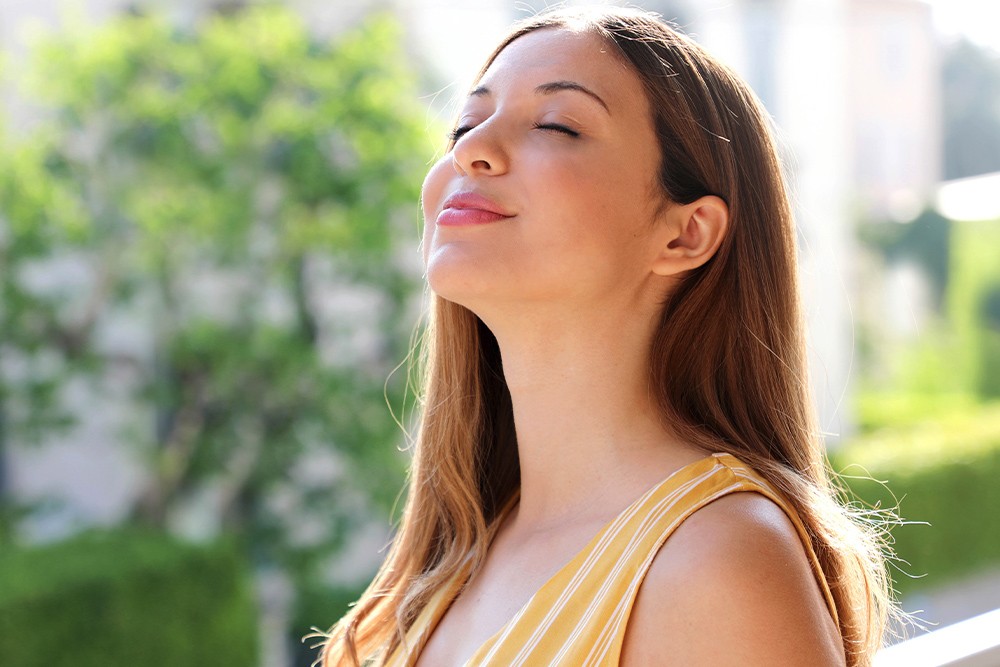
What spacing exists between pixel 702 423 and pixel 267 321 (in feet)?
12.8

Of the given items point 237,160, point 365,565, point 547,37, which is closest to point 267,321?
point 237,160

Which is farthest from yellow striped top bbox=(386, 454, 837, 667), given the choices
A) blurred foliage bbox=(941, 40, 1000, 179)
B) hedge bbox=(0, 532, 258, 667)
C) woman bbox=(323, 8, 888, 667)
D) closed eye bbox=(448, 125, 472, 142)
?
blurred foliage bbox=(941, 40, 1000, 179)

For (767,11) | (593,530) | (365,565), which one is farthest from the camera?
(767,11)

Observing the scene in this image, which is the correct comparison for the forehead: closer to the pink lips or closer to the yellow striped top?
the pink lips

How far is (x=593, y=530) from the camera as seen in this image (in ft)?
3.92

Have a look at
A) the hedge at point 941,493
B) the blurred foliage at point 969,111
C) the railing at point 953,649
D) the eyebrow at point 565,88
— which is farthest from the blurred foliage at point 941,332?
the eyebrow at point 565,88

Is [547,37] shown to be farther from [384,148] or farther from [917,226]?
[917,226]

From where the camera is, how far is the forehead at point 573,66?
123 cm

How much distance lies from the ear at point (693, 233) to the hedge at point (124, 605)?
3549 millimetres

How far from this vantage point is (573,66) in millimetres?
1243

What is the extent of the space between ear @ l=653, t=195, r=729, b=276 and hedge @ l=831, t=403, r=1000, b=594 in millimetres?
5171

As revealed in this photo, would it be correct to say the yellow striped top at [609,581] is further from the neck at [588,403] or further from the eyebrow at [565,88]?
the eyebrow at [565,88]

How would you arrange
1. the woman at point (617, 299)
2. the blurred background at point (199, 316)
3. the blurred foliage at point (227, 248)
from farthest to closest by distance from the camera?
the blurred foliage at point (227, 248)
the blurred background at point (199, 316)
the woman at point (617, 299)

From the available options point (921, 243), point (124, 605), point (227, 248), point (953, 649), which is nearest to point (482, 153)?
point (953, 649)
